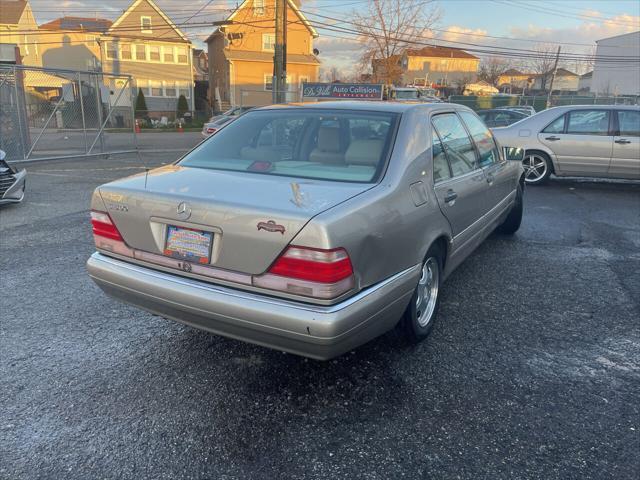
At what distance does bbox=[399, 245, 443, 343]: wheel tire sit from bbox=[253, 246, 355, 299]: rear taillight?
0.88m

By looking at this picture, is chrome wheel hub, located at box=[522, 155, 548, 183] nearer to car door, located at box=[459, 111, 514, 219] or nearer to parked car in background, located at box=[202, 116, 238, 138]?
car door, located at box=[459, 111, 514, 219]

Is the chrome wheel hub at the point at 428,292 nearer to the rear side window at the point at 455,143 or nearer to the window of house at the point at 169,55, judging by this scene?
the rear side window at the point at 455,143

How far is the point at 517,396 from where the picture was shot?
9.25 ft

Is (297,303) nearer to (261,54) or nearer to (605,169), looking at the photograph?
(605,169)

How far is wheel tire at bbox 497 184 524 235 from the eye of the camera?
19.3 ft

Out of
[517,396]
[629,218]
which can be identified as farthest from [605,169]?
[517,396]

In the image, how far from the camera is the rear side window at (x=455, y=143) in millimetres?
3596

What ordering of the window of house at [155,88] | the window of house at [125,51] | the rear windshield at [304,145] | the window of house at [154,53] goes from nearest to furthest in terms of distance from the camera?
the rear windshield at [304,145]
the window of house at [125,51]
the window of house at [154,53]
the window of house at [155,88]

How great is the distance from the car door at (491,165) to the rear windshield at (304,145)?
1307 millimetres

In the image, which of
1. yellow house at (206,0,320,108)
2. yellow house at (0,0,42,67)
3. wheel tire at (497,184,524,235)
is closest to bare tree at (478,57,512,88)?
yellow house at (206,0,320,108)

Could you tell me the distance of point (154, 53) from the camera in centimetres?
3638

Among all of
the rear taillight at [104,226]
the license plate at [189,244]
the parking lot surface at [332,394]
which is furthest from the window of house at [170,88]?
the license plate at [189,244]

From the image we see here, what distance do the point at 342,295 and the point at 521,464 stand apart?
3.72ft

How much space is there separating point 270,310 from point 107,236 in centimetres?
125
